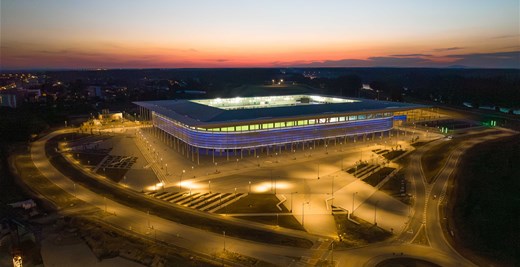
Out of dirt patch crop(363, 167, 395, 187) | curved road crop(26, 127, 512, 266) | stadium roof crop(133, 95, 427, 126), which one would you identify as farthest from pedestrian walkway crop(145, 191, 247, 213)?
dirt patch crop(363, 167, 395, 187)

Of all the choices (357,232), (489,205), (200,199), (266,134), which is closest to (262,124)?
Result: (266,134)

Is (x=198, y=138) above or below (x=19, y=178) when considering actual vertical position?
above

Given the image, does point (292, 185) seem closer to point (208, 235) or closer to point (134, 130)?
point (208, 235)

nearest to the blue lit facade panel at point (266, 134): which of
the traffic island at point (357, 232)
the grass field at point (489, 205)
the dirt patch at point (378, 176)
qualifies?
the dirt patch at point (378, 176)

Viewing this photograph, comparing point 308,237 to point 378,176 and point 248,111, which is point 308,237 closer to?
point 378,176

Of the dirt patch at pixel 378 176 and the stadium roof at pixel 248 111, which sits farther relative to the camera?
the stadium roof at pixel 248 111

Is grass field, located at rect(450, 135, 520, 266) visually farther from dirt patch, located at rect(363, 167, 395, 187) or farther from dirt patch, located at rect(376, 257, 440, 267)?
dirt patch, located at rect(363, 167, 395, 187)

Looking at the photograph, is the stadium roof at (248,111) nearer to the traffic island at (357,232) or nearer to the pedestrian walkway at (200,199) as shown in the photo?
Answer: the pedestrian walkway at (200,199)

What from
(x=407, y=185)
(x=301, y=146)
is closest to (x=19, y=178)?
(x=301, y=146)
